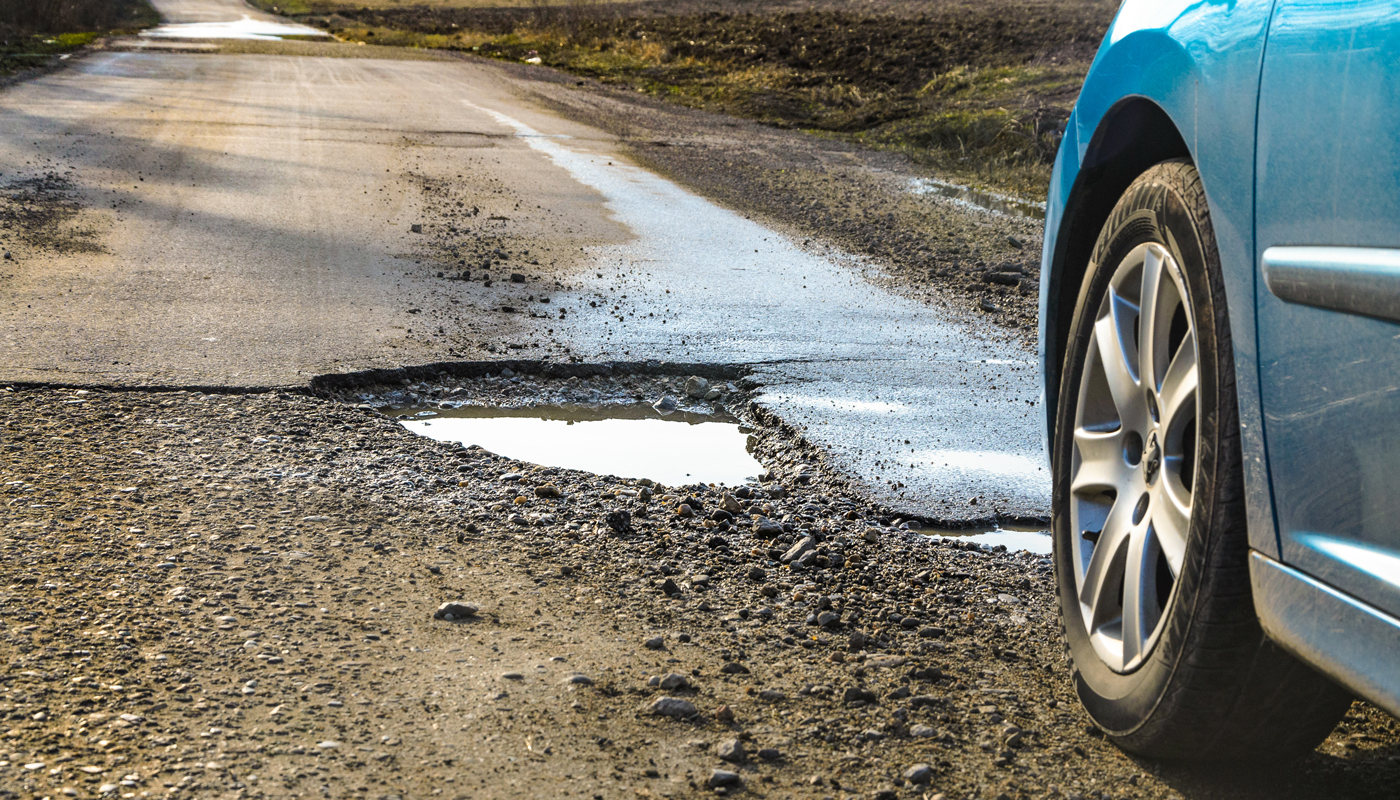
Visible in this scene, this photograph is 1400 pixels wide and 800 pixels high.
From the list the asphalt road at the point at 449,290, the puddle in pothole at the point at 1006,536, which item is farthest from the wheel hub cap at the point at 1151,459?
the asphalt road at the point at 449,290

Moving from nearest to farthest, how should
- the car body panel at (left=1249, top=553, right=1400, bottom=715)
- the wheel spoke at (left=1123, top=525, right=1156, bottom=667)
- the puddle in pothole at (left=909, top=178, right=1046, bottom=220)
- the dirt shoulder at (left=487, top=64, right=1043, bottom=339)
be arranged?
the car body panel at (left=1249, top=553, right=1400, bottom=715)
the wheel spoke at (left=1123, top=525, right=1156, bottom=667)
the dirt shoulder at (left=487, top=64, right=1043, bottom=339)
the puddle in pothole at (left=909, top=178, right=1046, bottom=220)

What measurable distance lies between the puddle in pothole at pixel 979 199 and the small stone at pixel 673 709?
25.7 ft

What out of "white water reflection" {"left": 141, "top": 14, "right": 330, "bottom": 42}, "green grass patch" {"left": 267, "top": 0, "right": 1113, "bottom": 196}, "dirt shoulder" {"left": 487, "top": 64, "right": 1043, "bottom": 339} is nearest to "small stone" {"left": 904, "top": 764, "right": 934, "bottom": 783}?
"dirt shoulder" {"left": 487, "top": 64, "right": 1043, "bottom": 339}

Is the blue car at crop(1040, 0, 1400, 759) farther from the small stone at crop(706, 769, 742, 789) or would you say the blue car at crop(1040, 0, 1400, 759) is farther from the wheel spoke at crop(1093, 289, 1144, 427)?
the small stone at crop(706, 769, 742, 789)

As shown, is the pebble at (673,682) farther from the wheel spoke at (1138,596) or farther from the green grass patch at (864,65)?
the green grass patch at (864,65)

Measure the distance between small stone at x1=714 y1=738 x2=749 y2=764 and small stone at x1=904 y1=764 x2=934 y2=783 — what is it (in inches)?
11.6

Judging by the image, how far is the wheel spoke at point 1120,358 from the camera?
2166mm

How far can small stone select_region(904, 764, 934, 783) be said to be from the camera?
204 centimetres

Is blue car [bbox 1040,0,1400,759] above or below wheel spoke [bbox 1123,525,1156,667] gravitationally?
above

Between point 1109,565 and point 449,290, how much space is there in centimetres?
461

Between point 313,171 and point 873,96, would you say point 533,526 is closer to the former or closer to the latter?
point 313,171

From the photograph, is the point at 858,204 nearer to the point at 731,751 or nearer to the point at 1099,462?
the point at 1099,462

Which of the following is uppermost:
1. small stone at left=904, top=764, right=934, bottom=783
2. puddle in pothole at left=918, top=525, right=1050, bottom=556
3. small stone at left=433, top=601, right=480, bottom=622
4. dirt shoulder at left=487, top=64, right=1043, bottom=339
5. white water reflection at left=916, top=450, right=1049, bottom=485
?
dirt shoulder at left=487, top=64, right=1043, bottom=339

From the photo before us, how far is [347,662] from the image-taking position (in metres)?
2.40
